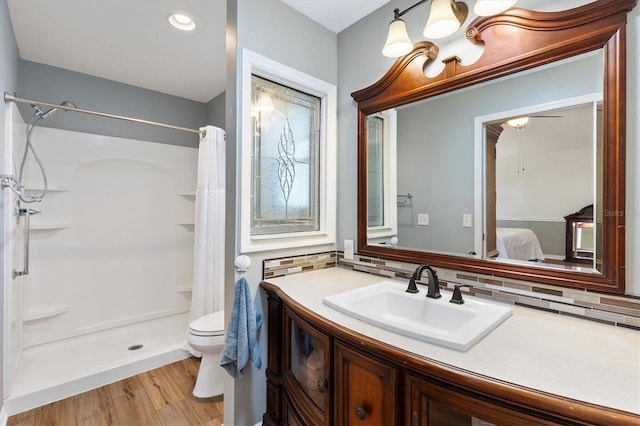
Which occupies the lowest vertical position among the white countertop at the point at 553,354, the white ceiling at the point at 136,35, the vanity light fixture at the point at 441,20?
the white countertop at the point at 553,354

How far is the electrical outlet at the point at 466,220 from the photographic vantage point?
1369mm

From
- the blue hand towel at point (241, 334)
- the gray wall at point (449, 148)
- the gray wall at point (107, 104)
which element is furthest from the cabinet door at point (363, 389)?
the gray wall at point (107, 104)

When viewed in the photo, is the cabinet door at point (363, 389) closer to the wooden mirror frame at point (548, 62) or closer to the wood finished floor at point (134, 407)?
the wooden mirror frame at point (548, 62)

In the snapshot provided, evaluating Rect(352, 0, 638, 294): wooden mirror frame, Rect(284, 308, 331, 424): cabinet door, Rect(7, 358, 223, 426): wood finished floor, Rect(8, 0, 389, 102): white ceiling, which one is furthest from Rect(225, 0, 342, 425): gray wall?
Rect(352, 0, 638, 294): wooden mirror frame

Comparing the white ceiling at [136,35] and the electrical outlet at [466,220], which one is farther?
the white ceiling at [136,35]

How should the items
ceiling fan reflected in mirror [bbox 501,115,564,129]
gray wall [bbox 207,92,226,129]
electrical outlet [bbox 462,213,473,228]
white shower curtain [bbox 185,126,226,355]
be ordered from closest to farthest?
ceiling fan reflected in mirror [bbox 501,115,564,129]
electrical outlet [bbox 462,213,473,228]
white shower curtain [bbox 185,126,226,355]
gray wall [bbox 207,92,226,129]

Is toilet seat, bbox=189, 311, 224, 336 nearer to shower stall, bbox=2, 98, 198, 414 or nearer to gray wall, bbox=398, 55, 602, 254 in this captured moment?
shower stall, bbox=2, 98, 198, 414

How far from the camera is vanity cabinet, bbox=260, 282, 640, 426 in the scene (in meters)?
0.61

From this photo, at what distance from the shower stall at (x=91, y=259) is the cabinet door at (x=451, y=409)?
7.44ft

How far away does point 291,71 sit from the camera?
1.67 m

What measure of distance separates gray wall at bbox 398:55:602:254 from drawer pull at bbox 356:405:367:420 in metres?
0.83

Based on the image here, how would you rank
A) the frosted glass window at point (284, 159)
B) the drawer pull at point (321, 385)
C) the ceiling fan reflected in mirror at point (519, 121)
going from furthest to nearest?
1. the frosted glass window at point (284, 159)
2. the ceiling fan reflected in mirror at point (519, 121)
3. the drawer pull at point (321, 385)

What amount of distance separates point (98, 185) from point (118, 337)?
56.7 inches

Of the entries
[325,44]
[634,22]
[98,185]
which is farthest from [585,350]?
[98,185]
